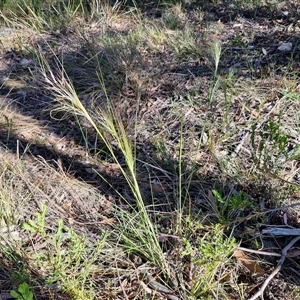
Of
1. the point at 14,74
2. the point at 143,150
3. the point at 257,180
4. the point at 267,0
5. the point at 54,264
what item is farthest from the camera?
the point at 267,0

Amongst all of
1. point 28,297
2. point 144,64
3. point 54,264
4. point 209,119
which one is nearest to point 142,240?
point 54,264

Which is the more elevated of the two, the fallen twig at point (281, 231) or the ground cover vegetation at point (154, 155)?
the ground cover vegetation at point (154, 155)

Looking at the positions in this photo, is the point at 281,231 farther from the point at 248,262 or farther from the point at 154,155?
the point at 154,155

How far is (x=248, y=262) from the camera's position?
6.49 feet

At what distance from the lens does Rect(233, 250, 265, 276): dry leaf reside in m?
1.95

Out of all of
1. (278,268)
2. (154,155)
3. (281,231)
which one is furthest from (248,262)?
(154,155)

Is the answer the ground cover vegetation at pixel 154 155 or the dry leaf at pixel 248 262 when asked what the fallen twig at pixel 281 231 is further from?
the dry leaf at pixel 248 262

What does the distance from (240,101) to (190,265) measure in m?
1.35

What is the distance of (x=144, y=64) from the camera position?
3428mm

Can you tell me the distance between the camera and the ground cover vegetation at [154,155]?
1.92m

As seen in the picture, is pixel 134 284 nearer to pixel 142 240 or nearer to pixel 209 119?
pixel 142 240

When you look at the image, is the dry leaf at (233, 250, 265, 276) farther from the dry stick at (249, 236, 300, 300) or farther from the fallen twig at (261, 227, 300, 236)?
the fallen twig at (261, 227, 300, 236)

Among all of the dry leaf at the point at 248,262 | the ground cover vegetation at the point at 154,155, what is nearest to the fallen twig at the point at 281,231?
the ground cover vegetation at the point at 154,155

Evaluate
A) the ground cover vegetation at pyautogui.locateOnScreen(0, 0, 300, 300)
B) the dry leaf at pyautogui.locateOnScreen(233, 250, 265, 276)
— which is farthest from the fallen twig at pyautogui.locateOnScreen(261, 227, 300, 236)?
the dry leaf at pyautogui.locateOnScreen(233, 250, 265, 276)
